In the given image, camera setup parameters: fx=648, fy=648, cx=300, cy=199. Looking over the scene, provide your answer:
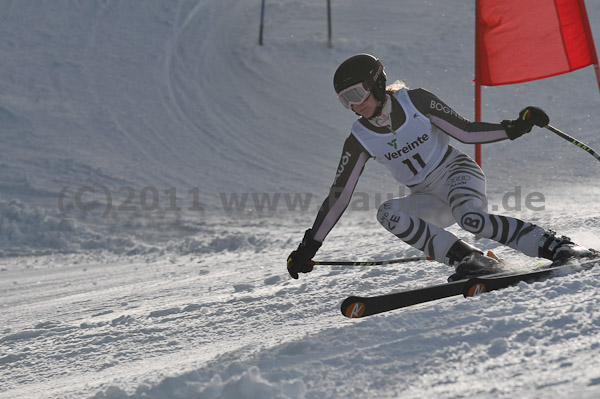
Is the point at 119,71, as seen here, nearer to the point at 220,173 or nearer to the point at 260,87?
the point at 260,87

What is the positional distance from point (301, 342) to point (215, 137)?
867 centimetres

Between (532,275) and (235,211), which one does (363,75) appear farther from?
(235,211)

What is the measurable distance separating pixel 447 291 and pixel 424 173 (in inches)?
32.8

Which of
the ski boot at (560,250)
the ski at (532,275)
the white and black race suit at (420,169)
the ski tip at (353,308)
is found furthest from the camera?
the white and black race suit at (420,169)

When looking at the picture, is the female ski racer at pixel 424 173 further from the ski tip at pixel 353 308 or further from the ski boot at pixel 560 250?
the ski tip at pixel 353 308

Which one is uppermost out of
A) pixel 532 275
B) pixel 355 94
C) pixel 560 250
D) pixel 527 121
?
pixel 355 94

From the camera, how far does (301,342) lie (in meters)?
2.87

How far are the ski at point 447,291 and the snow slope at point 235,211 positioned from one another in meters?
0.08

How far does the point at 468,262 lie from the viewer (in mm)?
3436

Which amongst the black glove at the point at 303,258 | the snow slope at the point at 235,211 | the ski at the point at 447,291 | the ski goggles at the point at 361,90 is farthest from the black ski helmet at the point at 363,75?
the snow slope at the point at 235,211

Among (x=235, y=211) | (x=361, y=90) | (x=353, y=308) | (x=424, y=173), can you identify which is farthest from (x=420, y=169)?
(x=235, y=211)

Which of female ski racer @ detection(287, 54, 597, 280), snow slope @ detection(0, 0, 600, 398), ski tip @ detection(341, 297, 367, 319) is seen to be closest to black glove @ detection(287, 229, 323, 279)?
female ski racer @ detection(287, 54, 597, 280)

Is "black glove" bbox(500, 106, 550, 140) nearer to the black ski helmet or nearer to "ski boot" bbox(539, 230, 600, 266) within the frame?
"ski boot" bbox(539, 230, 600, 266)

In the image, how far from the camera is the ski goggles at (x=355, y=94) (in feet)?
11.6
